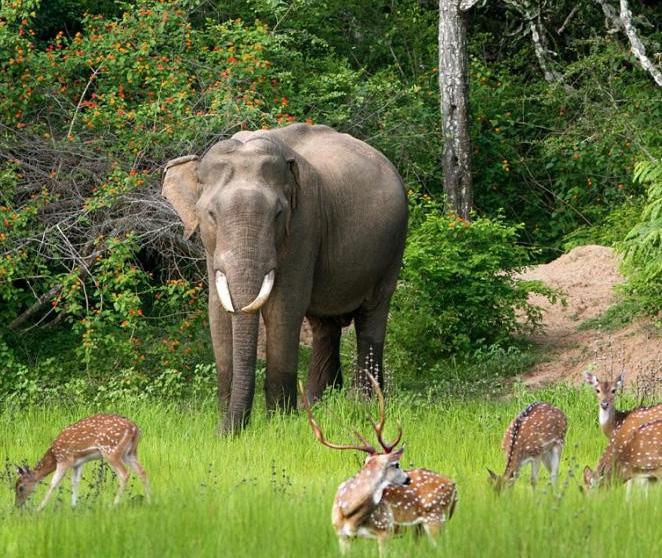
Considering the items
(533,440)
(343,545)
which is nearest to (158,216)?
(533,440)

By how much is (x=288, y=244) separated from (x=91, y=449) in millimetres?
4144

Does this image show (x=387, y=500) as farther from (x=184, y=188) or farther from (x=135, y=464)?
(x=184, y=188)

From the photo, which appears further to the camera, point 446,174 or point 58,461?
point 446,174

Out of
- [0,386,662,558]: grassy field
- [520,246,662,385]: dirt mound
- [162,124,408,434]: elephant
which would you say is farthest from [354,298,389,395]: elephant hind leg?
[0,386,662,558]: grassy field

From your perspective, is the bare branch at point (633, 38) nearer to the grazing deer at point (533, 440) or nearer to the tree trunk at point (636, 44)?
the tree trunk at point (636, 44)

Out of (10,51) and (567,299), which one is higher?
(10,51)

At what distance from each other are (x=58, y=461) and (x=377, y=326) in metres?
6.15

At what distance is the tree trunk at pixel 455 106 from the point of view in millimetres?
20922

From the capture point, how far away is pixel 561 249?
2362cm

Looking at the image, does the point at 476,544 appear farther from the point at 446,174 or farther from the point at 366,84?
the point at 446,174

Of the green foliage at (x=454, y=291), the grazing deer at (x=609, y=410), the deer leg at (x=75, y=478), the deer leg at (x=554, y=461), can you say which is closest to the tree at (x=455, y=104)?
the green foliage at (x=454, y=291)

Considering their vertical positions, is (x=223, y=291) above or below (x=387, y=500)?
below

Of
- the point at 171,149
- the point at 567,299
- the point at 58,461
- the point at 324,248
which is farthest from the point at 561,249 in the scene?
the point at 58,461

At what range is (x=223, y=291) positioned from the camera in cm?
1225
